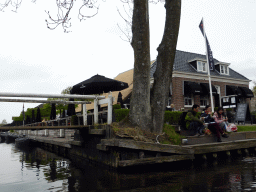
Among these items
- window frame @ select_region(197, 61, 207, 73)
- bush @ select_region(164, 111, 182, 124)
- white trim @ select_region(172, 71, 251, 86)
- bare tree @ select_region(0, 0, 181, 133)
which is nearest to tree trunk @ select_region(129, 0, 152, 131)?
bare tree @ select_region(0, 0, 181, 133)

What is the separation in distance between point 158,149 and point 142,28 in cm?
377

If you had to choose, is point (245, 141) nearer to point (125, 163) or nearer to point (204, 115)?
point (204, 115)

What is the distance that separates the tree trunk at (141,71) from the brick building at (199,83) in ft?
53.6

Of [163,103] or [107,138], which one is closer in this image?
[107,138]

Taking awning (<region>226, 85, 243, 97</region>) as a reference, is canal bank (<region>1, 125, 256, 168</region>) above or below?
below

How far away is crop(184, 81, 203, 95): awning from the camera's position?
81.1 ft

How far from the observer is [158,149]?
22.9ft

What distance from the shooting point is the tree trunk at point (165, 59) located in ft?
26.0

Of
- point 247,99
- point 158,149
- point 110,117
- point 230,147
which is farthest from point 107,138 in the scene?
point 247,99

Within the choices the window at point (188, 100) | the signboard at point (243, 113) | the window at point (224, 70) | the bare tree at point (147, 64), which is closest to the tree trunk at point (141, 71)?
Answer: the bare tree at point (147, 64)

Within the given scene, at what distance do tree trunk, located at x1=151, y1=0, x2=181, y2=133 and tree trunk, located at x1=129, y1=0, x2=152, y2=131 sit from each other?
38 cm

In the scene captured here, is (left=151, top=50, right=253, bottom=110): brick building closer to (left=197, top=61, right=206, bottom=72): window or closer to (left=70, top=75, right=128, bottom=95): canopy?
(left=197, top=61, right=206, bottom=72): window

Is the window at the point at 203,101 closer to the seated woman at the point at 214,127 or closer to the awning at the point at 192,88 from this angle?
the awning at the point at 192,88

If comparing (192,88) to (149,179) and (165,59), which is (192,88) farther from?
(149,179)
